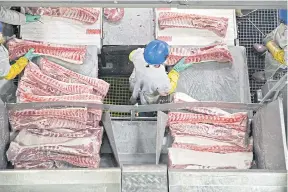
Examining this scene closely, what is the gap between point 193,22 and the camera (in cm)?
539

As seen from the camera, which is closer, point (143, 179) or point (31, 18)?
point (143, 179)

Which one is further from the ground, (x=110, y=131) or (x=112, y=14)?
(x=112, y=14)

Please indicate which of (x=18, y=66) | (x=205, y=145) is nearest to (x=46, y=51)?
(x=18, y=66)

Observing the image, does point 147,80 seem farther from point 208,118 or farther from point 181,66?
point 208,118

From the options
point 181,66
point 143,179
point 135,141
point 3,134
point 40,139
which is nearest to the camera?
point 143,179

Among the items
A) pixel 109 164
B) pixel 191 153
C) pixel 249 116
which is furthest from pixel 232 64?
pixel 109 164

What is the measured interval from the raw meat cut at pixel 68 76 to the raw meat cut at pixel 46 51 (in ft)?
0.45

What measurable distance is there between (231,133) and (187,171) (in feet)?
3.51

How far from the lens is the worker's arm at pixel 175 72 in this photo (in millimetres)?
5001

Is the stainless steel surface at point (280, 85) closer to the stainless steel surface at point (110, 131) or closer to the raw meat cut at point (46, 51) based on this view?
the stainless steel surface at point (110, 131)

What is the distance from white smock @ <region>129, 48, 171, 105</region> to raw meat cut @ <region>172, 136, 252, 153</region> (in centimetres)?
57

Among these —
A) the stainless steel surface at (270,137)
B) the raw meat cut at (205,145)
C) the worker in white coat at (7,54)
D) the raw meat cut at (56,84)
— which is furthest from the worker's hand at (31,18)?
the stainless steel surface at (270,137)

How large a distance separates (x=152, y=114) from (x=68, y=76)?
3.10ft

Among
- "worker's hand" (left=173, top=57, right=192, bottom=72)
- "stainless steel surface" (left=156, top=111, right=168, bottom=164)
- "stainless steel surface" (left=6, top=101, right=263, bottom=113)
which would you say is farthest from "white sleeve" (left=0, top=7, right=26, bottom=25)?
"stainless steel surface" (left=156, top=111, right=168, bottom=164)
